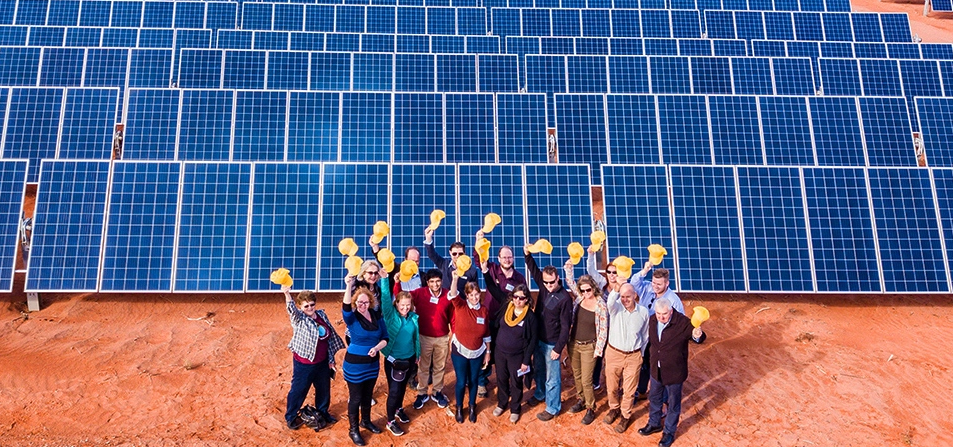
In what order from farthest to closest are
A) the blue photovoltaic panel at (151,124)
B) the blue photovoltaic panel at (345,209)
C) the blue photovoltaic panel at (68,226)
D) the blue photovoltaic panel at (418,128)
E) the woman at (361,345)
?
the blue photovoltaic panel at (418,128) < the blue photovoltaic panel at (151,124) < the blue photovoltaic panel at (345,209) < the blue photovoltaic panel at (68,226) < the woman at (361,345)

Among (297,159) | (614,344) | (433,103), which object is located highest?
(433,103)

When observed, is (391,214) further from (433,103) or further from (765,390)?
(765,390)

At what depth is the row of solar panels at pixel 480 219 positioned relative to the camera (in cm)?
932

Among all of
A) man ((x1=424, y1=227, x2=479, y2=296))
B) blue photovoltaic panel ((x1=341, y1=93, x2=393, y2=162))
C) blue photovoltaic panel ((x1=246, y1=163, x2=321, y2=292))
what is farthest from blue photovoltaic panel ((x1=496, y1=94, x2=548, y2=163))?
man ((x1=424, y1=227, x2=479, y2=296))

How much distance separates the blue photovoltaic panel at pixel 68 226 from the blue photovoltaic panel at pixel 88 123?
1978 millimetres

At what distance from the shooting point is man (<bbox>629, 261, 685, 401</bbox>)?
21.3ft

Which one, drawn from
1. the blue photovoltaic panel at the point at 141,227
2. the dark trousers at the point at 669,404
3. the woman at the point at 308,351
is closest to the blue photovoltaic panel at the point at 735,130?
the dark trousers at the point at 669,404

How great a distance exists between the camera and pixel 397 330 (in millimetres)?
6445

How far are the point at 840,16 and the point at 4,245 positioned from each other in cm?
2784

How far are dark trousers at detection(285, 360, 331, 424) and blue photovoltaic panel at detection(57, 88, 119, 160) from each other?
829cm

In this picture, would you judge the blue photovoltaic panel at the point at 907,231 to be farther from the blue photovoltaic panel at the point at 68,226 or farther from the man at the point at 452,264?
the blue photovoltaic panel at the point at 68,226

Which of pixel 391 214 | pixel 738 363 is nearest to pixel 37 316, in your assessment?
pixel 391 214

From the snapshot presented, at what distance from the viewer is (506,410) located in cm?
726

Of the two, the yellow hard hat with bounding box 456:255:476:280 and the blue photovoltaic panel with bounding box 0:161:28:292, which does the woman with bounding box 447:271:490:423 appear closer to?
the yellow hard hat with bounding box 456:255:476:280
